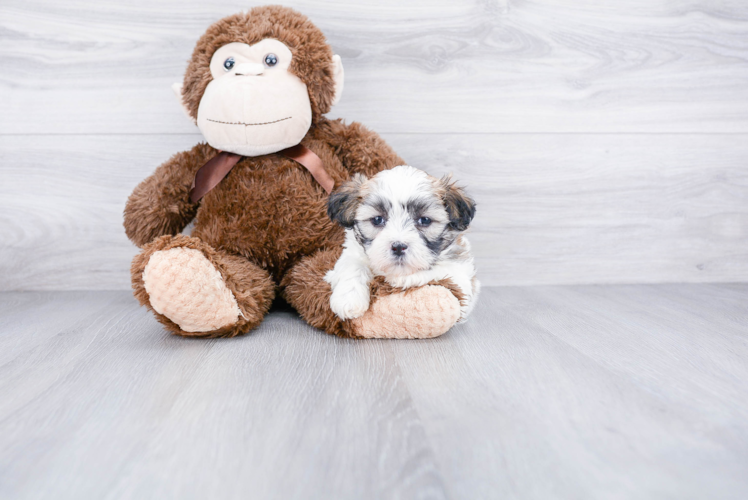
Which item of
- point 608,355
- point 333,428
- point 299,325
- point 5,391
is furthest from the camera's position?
point 299,325

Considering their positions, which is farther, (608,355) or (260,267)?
(260,267)

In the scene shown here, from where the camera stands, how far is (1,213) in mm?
1707

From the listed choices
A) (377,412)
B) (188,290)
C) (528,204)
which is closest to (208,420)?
(377,412)

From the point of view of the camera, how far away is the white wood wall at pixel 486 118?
1662mm

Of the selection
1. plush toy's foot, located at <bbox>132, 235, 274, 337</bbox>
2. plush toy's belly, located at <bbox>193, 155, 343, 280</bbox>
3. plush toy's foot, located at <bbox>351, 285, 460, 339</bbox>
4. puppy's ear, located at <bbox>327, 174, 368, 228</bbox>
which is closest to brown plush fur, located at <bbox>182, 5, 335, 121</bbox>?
plush toy's belly, located at <bbox>193, 155, 343, 280</bbox>

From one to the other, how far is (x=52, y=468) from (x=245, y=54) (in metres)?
1.05

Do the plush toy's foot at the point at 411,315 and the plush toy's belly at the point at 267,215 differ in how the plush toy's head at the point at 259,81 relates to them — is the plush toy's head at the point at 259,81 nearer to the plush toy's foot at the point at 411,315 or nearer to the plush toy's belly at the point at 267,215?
the plush toy's belly at the point at 267,215

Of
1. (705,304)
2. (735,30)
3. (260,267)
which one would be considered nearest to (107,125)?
(260,267)

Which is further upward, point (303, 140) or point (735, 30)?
point (735, 30)

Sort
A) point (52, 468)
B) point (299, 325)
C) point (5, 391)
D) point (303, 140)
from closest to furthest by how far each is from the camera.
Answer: point (52, 468), point (5, 391), point (299, 325), point (303, 140)

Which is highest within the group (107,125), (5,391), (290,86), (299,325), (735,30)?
(735,30)

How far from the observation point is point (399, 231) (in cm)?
115

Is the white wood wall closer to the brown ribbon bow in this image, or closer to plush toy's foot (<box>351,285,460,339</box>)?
the brown ribbon bow

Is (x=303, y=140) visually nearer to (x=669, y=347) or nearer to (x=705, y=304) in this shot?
(x=669, y=347)
